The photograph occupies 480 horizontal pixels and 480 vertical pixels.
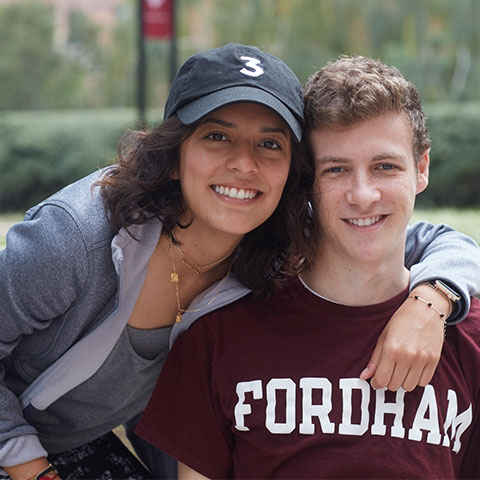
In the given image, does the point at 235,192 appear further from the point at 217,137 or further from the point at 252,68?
the point at 252,68

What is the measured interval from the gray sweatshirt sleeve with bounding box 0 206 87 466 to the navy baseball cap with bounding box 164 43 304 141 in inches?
19.7

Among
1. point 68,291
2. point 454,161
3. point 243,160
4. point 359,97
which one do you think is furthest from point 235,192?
point 454,161

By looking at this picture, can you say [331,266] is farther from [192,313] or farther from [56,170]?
[56,170]

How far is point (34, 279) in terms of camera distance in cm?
218

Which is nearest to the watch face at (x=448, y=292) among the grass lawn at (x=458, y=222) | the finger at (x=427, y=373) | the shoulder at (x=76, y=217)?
the finger at (x=427, y=373)

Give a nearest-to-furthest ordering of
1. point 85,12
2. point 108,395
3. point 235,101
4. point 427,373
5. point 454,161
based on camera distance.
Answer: point 235,101 → point 427,373 → point 108,395 → point 454,161 → point 85,12

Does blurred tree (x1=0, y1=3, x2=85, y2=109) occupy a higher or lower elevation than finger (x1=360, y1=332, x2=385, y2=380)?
lower

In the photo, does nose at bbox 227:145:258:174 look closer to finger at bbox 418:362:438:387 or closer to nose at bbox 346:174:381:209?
nose at bbox 346:174:381:209

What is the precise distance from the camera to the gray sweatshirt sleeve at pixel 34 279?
218 centimetres

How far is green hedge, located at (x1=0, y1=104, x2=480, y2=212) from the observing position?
1158cm

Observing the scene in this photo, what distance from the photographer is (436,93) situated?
15.8 m

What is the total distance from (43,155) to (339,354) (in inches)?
420

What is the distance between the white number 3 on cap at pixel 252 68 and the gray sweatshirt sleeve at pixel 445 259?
0.81 m

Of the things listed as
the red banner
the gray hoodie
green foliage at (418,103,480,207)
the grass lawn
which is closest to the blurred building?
the red banner
